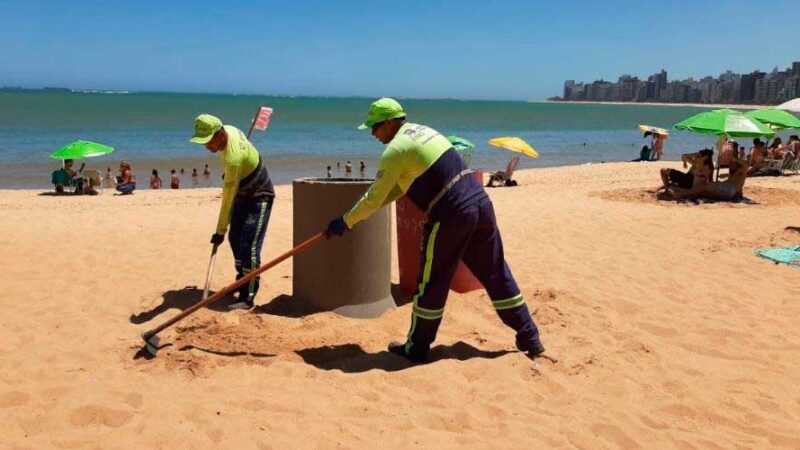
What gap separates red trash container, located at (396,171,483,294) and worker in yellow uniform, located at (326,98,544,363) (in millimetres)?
1191

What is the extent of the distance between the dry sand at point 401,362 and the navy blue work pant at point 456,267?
0.67 ft

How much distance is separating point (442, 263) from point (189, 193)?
11546 millimetres

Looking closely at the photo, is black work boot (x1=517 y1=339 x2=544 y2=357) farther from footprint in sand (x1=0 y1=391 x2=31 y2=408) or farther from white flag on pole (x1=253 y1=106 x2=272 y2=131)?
white flag on pole (x1=253 y1=106 x2=272 y2=131)

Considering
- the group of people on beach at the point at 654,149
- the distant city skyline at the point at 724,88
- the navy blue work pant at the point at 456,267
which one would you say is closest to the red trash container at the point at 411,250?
the navy blue work pant at the point at 456,267

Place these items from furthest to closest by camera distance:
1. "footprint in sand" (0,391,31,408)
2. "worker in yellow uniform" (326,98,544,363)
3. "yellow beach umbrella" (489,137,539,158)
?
"yellow beach umbrella" (489,137,539,158) → "worker in yellow uniform" (326,98,544,363) → "footprint in sand" (0,391,31,408)

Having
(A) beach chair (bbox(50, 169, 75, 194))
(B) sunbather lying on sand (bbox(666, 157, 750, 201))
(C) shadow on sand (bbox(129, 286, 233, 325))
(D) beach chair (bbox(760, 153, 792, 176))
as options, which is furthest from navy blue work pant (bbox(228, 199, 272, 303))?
(D) beach chair (bbox(760, 153, 792, 176))

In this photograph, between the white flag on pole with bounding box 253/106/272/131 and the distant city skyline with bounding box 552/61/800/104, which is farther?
the distant city skyline with bounding box 552/61/800/104

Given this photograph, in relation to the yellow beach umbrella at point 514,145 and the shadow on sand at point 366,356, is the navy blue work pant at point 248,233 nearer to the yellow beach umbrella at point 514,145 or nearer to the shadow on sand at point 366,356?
the shadow on sand at point 366,356

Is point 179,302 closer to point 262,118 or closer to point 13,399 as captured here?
point 13,399

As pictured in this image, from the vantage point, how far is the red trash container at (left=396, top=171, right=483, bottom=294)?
5.10 m

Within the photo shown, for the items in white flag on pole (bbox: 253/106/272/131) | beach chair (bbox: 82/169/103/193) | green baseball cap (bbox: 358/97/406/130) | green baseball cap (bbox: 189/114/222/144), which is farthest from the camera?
beach chair (bbox: 82/169/103/193)

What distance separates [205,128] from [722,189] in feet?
28.8

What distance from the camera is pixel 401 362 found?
12.8ft

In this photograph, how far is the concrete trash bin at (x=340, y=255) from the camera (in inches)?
179
